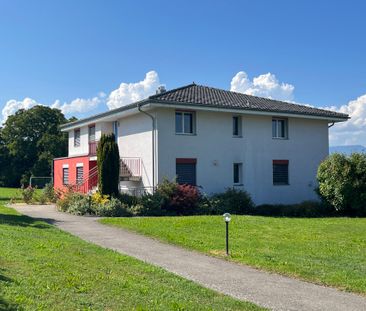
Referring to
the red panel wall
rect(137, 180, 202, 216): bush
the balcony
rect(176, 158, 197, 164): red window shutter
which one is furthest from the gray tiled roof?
the red panel wall

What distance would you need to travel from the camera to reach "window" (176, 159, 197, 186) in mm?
23969

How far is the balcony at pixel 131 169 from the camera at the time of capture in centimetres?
2483

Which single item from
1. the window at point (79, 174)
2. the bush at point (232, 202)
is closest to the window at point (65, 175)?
the window at point (79, 174)

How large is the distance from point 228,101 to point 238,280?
18.4m

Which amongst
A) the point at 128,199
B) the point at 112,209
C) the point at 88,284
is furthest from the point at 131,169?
the point at 88,284

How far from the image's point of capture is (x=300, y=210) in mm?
23375

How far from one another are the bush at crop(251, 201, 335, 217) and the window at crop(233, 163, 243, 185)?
2.22 meters

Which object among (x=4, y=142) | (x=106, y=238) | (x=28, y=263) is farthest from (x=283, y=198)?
(x=4, y=142)

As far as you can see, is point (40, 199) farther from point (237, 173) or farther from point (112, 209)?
point (237, 173)

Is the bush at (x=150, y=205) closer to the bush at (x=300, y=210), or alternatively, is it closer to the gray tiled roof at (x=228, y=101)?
the gray tiled roof at (x=228, y=101)

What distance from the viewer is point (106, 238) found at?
43.9 ft

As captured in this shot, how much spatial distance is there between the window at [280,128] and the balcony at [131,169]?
8670mm

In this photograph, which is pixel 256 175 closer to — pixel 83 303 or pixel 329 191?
pixel 329 191

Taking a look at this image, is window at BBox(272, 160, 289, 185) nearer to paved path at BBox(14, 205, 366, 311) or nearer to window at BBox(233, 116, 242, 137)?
window at BBox(233, 116, 242, 137)
